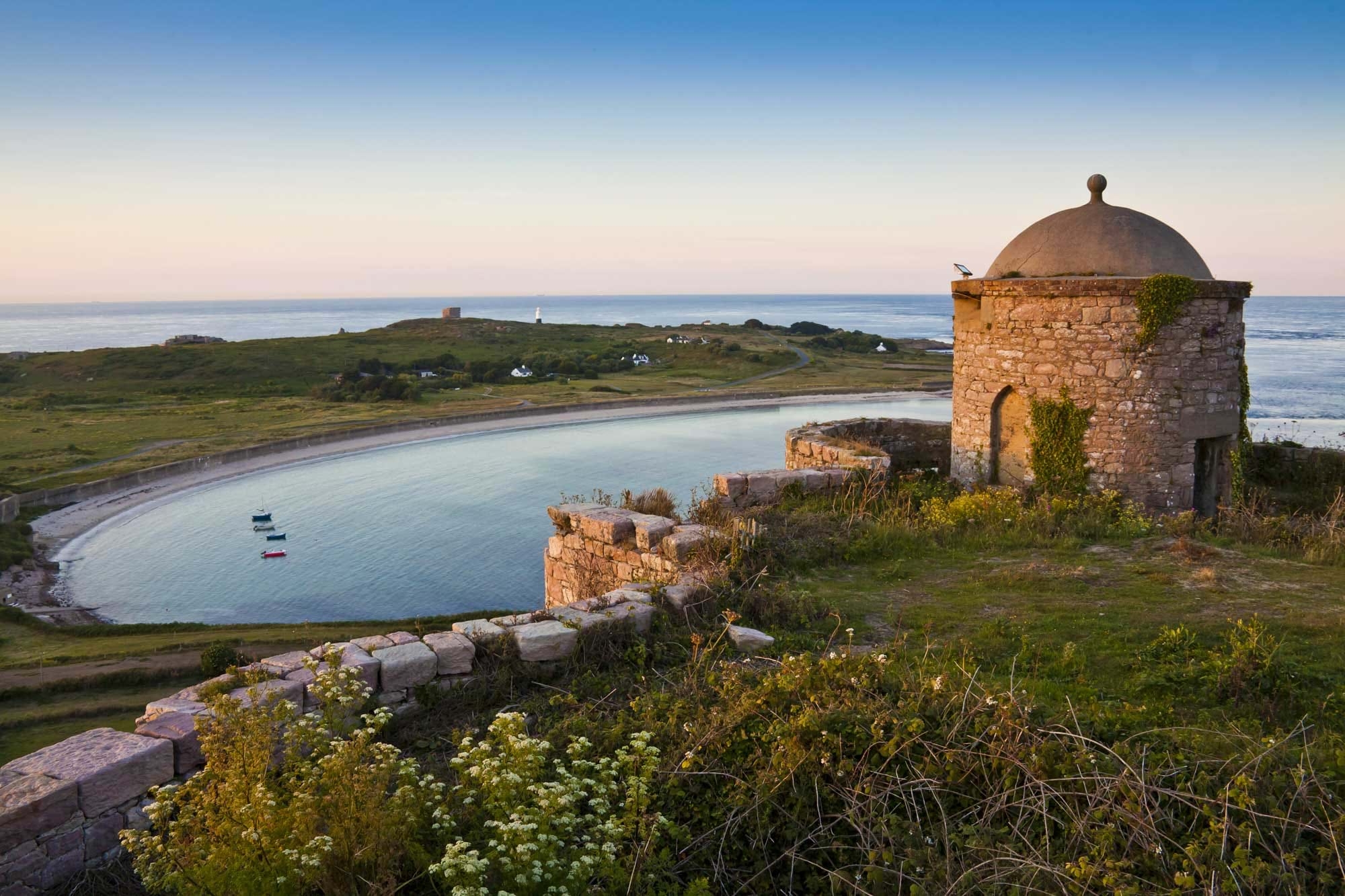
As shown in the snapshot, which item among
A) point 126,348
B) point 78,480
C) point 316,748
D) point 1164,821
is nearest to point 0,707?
point 316,748

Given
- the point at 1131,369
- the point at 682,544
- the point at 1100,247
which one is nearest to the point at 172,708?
the point at 682,544

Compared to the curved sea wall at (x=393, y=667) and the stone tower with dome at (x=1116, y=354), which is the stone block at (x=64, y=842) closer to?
the curved sea wall at (x=393, y=667)

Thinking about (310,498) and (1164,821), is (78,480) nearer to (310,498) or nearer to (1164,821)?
(310,498)

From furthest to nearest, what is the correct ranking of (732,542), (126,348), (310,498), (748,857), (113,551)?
(126,348), (310,498), (113,551), (732,542), (748,857)

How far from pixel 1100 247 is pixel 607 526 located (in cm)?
849

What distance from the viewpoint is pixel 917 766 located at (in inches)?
167

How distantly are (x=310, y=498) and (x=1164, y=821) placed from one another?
1077 inches

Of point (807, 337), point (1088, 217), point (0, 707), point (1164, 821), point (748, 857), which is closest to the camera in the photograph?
point (1164, 821)

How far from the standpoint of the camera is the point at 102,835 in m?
4.54

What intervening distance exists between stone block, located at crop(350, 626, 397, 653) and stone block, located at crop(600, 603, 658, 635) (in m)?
1.72

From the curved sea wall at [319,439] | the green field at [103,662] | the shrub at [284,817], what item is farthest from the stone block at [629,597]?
the curved sea wall at [319,439]

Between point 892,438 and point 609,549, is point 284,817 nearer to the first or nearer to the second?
point 609,549

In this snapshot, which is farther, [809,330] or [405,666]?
[809,330]

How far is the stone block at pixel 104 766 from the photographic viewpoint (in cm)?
450
